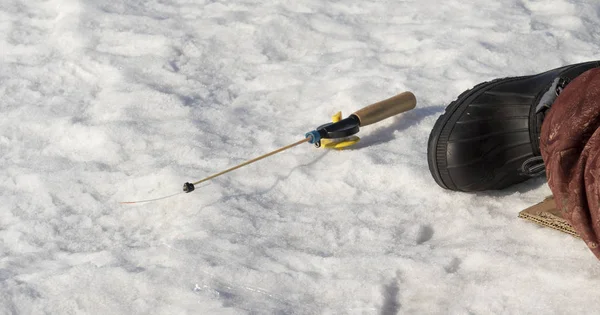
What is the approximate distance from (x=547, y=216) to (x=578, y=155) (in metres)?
0.36

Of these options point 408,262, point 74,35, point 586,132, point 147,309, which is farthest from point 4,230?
point 586,132

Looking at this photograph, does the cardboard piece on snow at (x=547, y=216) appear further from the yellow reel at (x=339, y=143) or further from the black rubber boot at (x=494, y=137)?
the yellow reel at (x=339, y=143)

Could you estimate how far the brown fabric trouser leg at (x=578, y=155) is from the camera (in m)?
2.24

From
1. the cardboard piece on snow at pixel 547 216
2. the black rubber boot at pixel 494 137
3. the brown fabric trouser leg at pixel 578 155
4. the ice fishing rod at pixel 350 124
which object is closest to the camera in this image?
the brown fabric trouser leg at pixel 578 155

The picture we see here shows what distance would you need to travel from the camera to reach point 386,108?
3.46 meters

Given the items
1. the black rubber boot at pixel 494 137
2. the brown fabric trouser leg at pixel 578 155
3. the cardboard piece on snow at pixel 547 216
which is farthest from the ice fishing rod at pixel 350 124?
the brown fabric trouser leg at pixel 578 155

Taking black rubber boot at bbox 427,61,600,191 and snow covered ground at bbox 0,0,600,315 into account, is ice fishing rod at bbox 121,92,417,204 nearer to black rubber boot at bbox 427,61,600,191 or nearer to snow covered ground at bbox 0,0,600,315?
snow covered ground at bbox 0,0,600,315

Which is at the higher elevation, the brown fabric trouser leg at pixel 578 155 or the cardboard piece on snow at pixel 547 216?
the brown fabric trouser leg at pixel 578 155

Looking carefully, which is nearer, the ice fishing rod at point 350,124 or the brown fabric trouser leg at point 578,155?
the brown fabric trouser leg at point 578,155

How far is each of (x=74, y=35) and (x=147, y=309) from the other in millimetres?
2395

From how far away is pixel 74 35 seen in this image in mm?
4301

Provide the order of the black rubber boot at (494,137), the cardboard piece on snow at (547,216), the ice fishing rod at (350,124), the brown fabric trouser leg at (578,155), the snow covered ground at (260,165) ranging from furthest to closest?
1. the ice fishing rod at (350,124)
2. the black rubber boot at (494,137)
3. the cardboard piece on snow at (547,216)
4. the snow covered ground at (260,165)
5. the brown fabric trouser leg at (578,155)

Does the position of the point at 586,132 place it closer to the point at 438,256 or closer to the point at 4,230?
the point at 438,256

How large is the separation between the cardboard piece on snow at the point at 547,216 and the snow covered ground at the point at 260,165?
4 centimetres
